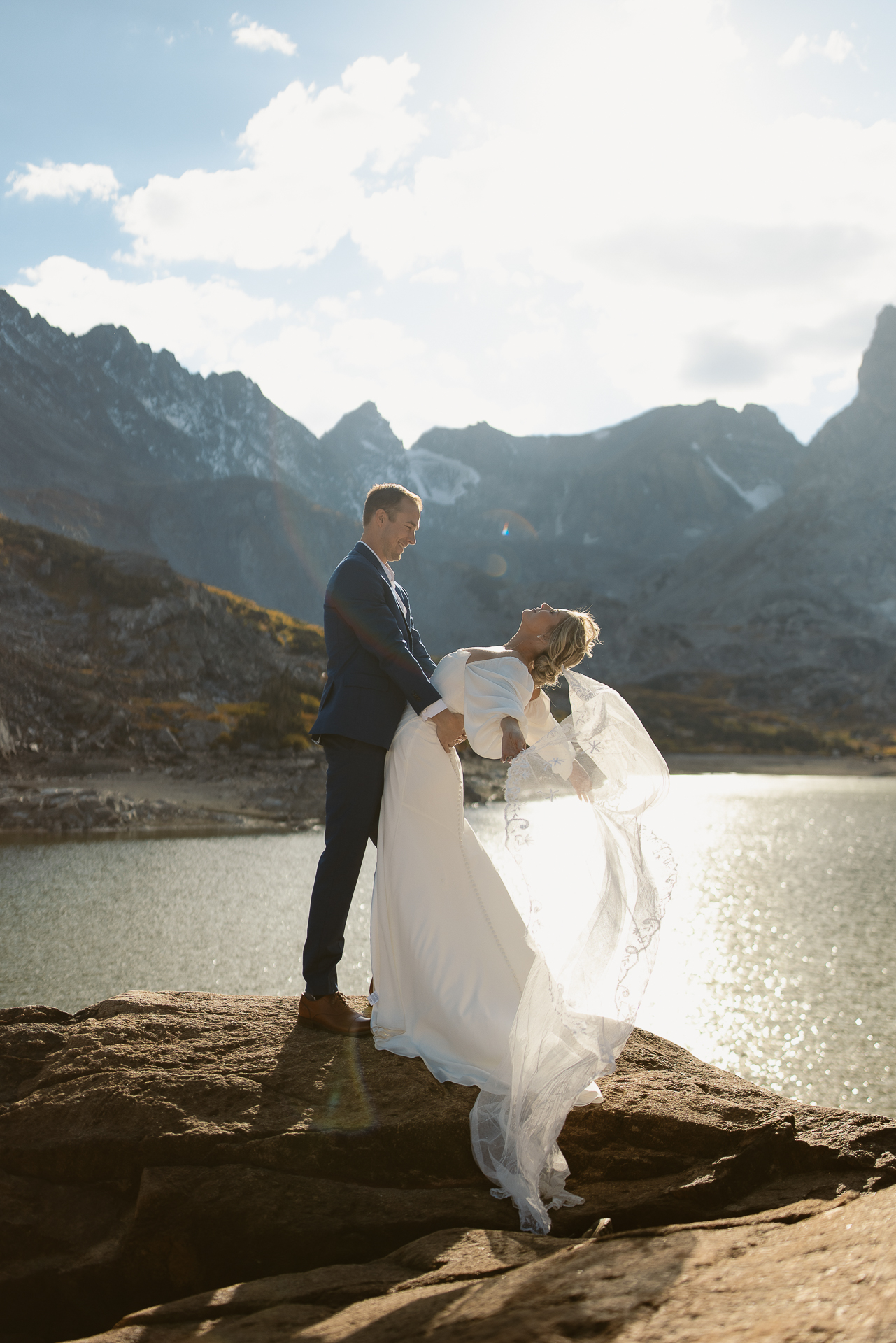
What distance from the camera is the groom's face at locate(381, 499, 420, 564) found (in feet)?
14.7

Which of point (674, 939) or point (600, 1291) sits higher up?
point (600, 1291)

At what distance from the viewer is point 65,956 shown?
35.9 ft

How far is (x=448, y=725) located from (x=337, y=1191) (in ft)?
6.21

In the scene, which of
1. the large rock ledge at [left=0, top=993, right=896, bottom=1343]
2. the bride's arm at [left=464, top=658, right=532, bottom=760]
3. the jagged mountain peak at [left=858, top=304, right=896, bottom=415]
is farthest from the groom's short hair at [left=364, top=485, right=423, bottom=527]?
the jagged mountain peak at [left=858, top=304, right=896, bottom=415]

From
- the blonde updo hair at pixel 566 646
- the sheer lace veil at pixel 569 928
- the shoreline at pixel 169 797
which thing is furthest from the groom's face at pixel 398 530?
the shoreline at pixel 169 797

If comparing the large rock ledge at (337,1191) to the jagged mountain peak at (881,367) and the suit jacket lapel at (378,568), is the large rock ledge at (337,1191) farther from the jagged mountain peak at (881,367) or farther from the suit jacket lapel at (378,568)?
the jagged mountain peak at (881,367)

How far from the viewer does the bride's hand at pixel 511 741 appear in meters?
3.68

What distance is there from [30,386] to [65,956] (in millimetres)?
176627

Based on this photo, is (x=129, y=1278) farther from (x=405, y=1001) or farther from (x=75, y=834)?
(x=75, y=834)

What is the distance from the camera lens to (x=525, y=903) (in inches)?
140

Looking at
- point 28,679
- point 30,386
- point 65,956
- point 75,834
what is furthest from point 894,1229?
point 30,386

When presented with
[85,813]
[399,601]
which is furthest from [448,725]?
[85,813]

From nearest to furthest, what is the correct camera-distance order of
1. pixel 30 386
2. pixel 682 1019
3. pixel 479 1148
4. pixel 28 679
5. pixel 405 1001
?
pixel 479 1148
pixel 405 1001
pixel 682 1019
pixel 28 679
pixel 30 386

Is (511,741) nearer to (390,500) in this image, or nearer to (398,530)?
(398,530)
